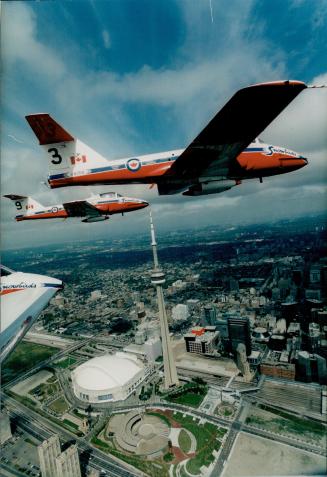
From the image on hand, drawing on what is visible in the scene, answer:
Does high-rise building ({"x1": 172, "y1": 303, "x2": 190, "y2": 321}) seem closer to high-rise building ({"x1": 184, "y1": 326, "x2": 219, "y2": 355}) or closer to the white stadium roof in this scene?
high-rise building ({"x1": 184, "y1": 326, "x2": 219, "y2": 355})

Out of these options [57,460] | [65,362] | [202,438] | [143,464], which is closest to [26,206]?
[57,460]

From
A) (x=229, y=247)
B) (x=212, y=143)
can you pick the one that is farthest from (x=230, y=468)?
(x=229, y=247)

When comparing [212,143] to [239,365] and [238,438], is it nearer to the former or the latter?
[238,438]

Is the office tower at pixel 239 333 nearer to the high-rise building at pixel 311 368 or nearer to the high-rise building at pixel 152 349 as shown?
the high-rise building at pixel 311 368

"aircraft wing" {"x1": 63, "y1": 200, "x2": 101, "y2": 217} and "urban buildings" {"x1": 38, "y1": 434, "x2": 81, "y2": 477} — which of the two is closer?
"aircraft wing" {"x1": 63, "y1": 200, "x2": 101, "y2": 217}

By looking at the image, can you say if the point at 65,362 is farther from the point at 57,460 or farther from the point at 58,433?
the point at 57,460

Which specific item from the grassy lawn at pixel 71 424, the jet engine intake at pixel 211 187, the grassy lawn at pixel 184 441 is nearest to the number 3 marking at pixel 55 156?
the jet engine intake at pixel 211 187

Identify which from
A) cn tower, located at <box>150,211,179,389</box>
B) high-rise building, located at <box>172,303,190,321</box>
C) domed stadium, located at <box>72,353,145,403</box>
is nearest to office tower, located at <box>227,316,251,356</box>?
cn tower, located at <box>150,211,179,389</box>
